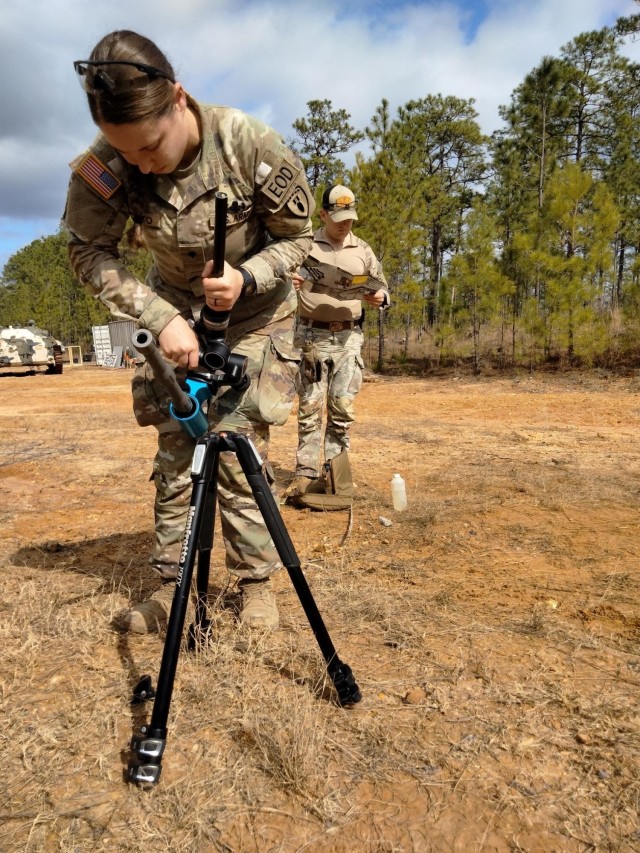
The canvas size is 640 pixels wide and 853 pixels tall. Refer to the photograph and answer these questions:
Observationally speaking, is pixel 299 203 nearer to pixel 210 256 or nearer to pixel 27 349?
pixel 210 256

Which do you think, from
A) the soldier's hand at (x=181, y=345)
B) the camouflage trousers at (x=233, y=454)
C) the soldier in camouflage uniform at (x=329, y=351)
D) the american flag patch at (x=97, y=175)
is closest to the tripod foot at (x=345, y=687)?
the camouflage trousers at (x=233, y=454)

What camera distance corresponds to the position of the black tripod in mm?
1652

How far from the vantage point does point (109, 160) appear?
2.28m

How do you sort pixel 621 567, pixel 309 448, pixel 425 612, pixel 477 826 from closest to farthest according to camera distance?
pixel 477 826, pixel 425 612, pixel 621 567, pixel 309 448

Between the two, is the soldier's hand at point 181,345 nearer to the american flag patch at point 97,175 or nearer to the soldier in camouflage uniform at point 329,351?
the american flag patch at point 97,175

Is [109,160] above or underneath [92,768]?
above

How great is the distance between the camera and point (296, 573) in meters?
1.88

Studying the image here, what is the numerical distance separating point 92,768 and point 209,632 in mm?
679

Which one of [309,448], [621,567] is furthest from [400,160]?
[621,567]

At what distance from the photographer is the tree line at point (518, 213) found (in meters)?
16.1

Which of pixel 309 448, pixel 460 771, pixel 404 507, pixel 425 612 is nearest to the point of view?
pixel 460 771

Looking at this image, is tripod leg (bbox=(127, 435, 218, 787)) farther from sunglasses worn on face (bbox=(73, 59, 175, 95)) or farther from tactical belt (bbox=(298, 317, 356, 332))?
tactical belt (bbox=(298, 317, 356, 332))

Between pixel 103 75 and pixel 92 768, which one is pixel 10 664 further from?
pixel 103 75

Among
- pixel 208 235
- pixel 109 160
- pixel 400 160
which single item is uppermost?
pixel 400 160
